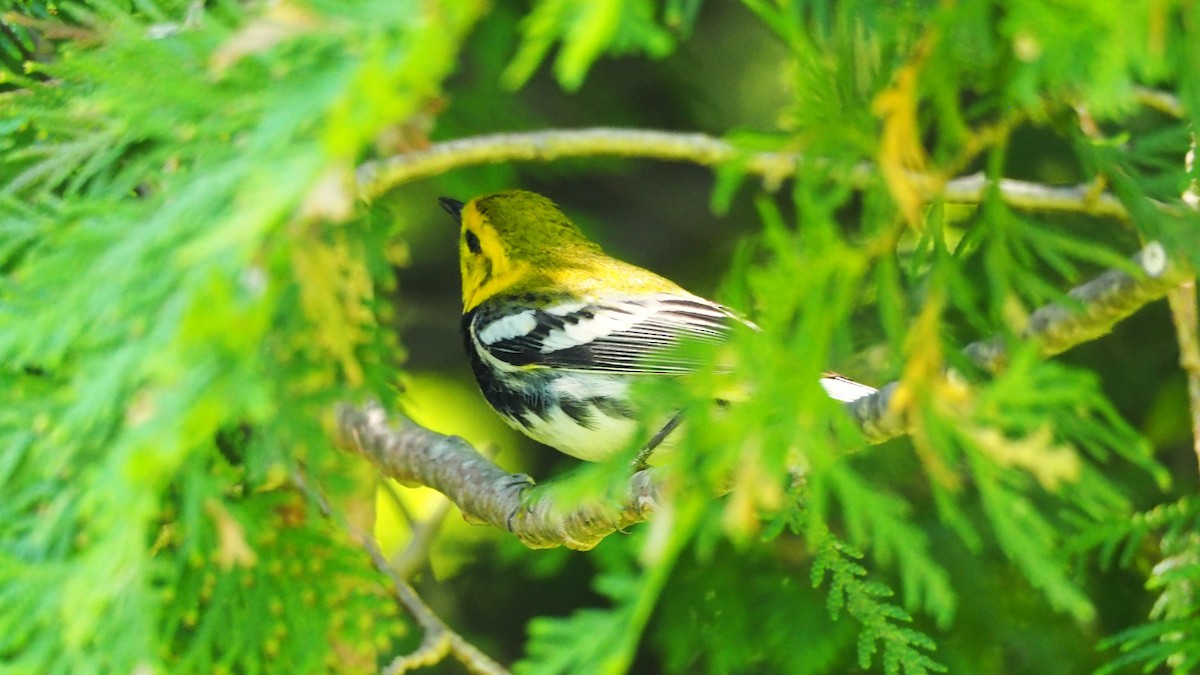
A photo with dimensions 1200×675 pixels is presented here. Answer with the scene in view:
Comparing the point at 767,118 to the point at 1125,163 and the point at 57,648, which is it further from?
the point at 57,648

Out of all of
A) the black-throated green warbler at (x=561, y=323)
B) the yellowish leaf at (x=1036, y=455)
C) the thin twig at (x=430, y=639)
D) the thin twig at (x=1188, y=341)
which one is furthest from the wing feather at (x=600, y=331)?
the yellowish leaf at (x=1036, y=455)

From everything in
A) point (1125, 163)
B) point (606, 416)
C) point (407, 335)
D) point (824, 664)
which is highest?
point (1125, 163)

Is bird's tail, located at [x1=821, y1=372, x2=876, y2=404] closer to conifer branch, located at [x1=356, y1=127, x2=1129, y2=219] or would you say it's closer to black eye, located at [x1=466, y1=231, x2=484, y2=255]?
conifer branch, located at [x1=356, y1=127, x2=1129, y2=219]

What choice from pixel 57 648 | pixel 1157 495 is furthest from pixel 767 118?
pixel 57 648

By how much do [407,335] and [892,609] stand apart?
7.84ft

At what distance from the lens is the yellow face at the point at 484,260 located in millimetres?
2646

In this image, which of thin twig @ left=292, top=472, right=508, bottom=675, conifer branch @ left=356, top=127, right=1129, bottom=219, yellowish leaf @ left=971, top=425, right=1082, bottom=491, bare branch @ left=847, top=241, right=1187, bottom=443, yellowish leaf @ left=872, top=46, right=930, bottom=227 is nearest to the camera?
yellowish leaf @ left=971, top=425, right=1082, bottom=491

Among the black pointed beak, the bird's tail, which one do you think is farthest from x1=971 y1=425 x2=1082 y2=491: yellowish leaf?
the black pointed beak

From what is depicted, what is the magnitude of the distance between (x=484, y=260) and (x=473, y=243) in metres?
0.05

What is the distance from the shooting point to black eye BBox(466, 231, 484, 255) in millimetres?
2705

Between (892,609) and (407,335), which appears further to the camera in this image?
(407,335)

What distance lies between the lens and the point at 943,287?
108cm

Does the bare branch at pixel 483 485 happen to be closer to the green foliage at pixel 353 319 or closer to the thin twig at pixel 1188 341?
the green foliage at pixel 353 319

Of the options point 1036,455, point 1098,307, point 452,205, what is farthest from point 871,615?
point 452,205
